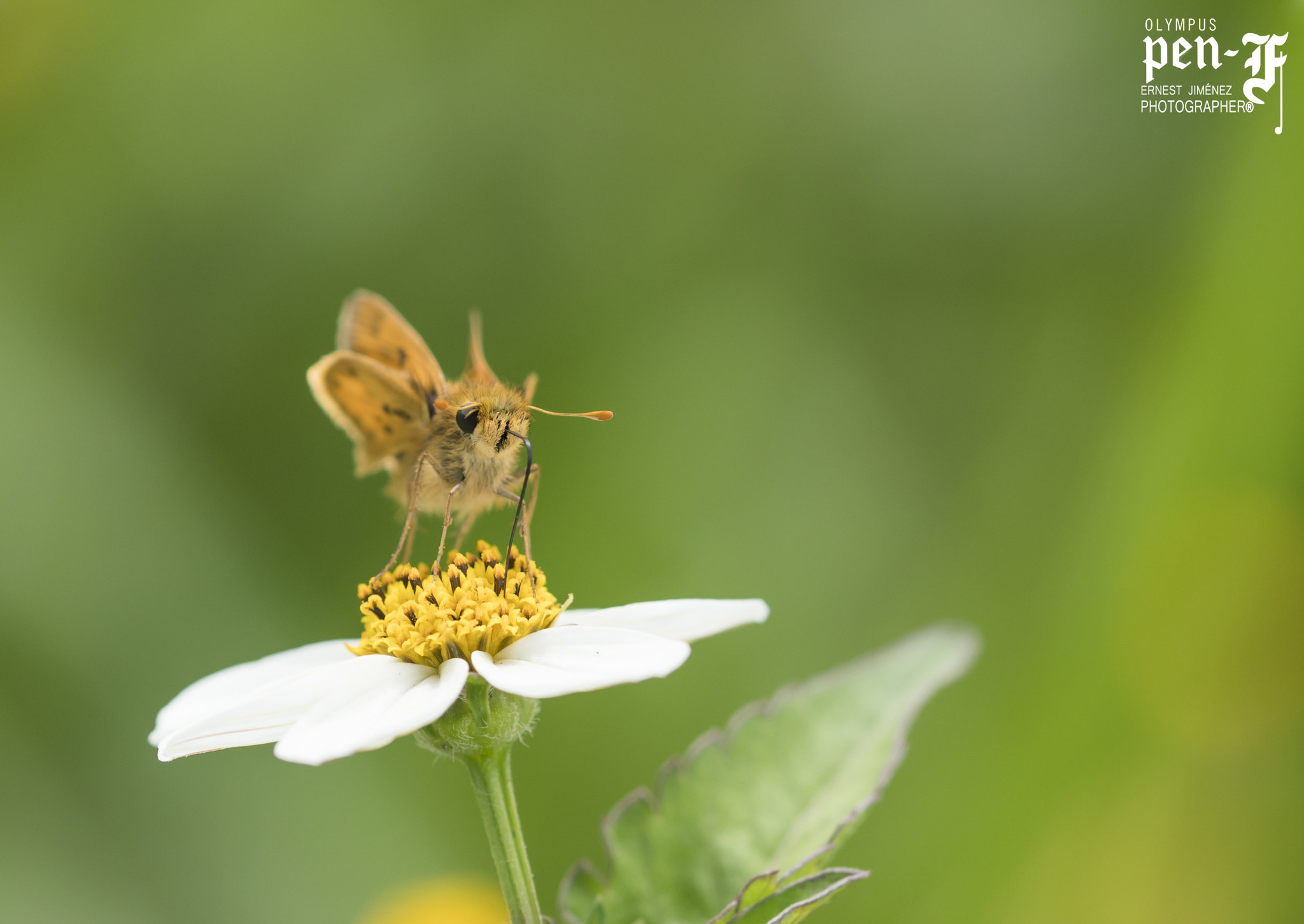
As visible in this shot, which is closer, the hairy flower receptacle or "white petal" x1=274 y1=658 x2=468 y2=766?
"white petal" x1=274 y1=658 x2=468 y2=766

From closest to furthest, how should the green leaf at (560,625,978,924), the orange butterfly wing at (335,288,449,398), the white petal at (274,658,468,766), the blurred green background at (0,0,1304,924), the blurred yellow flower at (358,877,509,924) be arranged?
1. the white petal at (274,658,468,766)
2. the green leaf at (560,625,978,924)
3. the orange butterfly wing at (335,288,449,398)
4. the blurred yellow flower at (358,877,509,924)
5. the blurred green background at (0,0,1304,924)

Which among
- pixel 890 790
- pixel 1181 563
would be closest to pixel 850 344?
pixel 1181 563

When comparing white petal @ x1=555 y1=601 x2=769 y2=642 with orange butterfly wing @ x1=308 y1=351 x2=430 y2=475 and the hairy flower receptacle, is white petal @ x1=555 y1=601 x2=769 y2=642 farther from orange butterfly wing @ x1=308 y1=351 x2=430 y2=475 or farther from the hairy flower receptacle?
orange butterfly wing @ x1=308 y1=351 x2=430 y2=475

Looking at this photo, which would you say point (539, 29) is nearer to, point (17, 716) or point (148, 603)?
point (148, 603)

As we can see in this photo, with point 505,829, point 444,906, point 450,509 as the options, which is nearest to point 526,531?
point 450,509

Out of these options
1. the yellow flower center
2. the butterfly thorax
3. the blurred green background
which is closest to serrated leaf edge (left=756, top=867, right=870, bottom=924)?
the yellow flower center

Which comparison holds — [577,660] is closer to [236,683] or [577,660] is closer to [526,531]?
[526,531]
